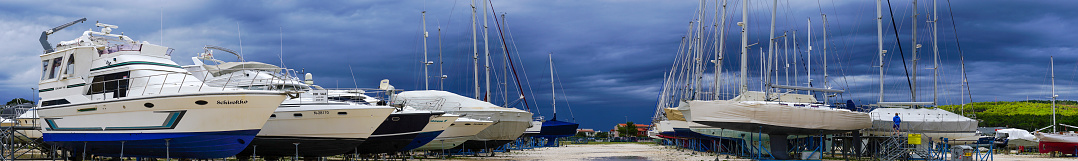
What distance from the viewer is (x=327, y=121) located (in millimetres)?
20500

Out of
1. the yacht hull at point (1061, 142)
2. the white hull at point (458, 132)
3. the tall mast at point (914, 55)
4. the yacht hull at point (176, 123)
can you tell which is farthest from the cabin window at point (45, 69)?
the yacht hull at point (1061, 142)

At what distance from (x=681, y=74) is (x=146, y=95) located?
36.8 meters

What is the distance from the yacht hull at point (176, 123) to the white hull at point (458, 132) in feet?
39.5

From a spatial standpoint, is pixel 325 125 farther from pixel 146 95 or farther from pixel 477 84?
pixel 477 84

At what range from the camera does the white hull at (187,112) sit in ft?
53.7

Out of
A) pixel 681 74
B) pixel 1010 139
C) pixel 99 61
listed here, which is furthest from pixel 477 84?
pixel 1010 139

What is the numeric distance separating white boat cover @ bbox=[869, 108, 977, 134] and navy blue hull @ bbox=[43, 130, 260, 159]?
21088 millimetres

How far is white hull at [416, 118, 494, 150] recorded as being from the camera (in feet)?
95.3

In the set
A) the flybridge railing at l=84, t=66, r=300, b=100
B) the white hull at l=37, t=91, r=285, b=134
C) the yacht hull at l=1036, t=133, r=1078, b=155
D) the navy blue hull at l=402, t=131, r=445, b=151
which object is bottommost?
the yacht hull at l=1036, t=133, r=1078, b=155

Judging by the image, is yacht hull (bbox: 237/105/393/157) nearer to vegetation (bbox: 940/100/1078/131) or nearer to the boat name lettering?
the boat name lettering

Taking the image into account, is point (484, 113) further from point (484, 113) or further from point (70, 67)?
point (70, 67)

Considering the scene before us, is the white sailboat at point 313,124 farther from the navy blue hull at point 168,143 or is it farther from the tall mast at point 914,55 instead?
the tall mast at point 914,55

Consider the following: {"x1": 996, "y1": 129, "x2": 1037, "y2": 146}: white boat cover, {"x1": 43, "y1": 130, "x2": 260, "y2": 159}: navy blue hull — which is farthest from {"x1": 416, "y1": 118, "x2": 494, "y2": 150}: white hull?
{"x1": 996, "y1": 129, "x2": 1037, "y2": 146}: white boat cover

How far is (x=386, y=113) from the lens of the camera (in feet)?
68.7
